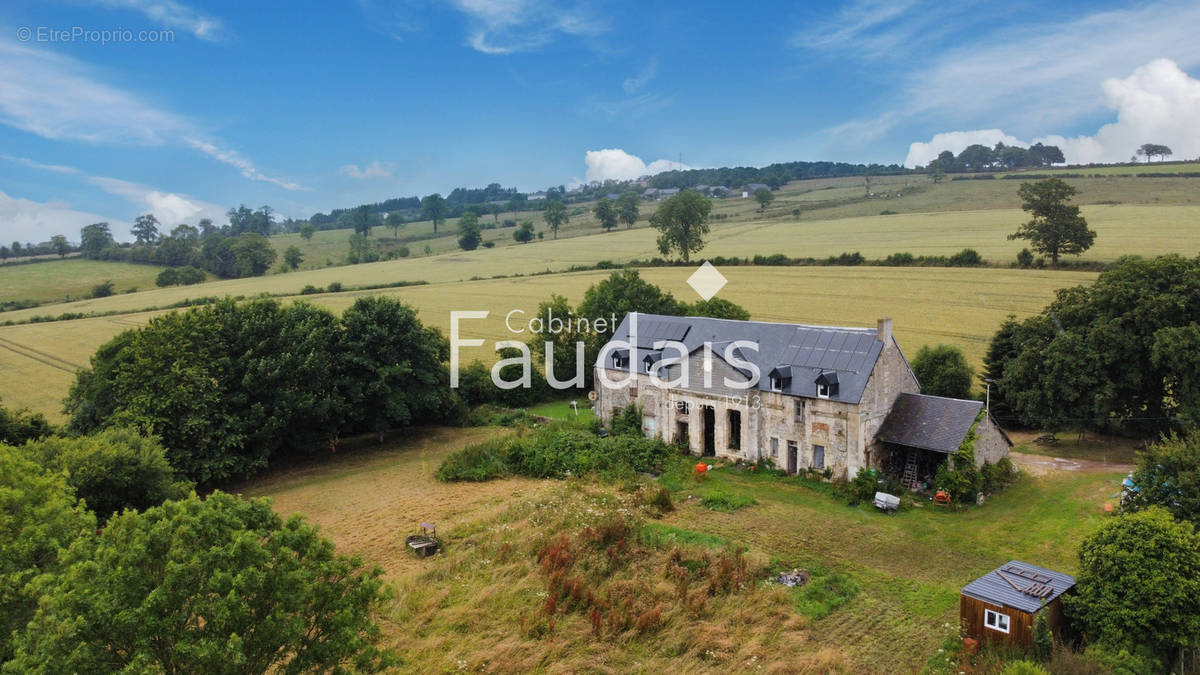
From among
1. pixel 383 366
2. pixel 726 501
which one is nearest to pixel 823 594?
pixel 726 501

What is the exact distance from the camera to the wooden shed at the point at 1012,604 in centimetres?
1659

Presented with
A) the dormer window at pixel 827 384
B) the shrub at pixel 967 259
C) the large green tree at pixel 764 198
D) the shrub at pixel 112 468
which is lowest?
the shrub at pixel 112 468

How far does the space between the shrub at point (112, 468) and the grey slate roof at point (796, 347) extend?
2251cm

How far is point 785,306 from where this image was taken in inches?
2399

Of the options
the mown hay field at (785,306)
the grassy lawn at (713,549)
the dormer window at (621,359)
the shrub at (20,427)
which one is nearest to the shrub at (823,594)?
the grassy lawn at (713,549)

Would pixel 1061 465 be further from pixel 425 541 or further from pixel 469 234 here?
pixel 469 234

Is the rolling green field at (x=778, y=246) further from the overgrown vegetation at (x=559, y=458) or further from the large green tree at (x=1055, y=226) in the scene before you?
the overgrown vegetation at (x=559, y=458)

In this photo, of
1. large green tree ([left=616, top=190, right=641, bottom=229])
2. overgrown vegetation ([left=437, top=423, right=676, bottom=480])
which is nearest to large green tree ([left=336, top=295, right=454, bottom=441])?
overgrown vegetation ([left=437, top=423, right=676, bottom=480])

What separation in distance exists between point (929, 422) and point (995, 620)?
1422cm

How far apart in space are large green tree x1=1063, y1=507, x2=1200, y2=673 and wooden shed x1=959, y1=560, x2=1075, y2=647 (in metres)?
0.49

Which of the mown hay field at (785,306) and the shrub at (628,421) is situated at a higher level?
the mown hay field at (785,306)

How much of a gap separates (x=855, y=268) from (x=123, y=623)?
228 feet

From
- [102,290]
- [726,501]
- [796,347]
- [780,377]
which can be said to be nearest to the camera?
[726,501]

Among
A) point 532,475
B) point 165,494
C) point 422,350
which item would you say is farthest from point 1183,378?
point 165,494
